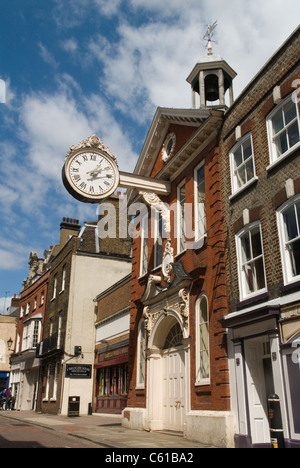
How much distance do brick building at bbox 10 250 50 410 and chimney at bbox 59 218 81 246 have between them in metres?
3.21

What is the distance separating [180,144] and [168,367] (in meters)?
8.30

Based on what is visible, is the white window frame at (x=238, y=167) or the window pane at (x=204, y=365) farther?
the window pane at (x=204, y=365)

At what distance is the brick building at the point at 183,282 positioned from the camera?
12375 millimetres

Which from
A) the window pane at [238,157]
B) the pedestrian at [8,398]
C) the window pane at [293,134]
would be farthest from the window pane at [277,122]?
the pedestrian at [8,398]

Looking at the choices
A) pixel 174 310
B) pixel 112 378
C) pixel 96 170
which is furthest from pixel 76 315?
pixel 96 170

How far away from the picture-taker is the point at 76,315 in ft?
91.5

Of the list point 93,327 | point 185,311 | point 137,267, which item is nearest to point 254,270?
point 185,311

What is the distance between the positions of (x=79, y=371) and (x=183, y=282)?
1513 cm

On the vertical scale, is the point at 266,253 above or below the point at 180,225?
below

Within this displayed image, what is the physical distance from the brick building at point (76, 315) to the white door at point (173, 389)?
10924 mm

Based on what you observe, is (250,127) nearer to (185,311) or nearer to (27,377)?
(185,311)

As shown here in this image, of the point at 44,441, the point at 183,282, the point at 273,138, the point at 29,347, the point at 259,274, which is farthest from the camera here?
the point at 29,347

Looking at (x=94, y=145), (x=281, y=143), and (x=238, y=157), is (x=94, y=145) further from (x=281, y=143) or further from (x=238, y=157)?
(x=281, y=143)

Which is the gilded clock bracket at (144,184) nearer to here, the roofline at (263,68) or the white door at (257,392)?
the roofline at (263,68)
